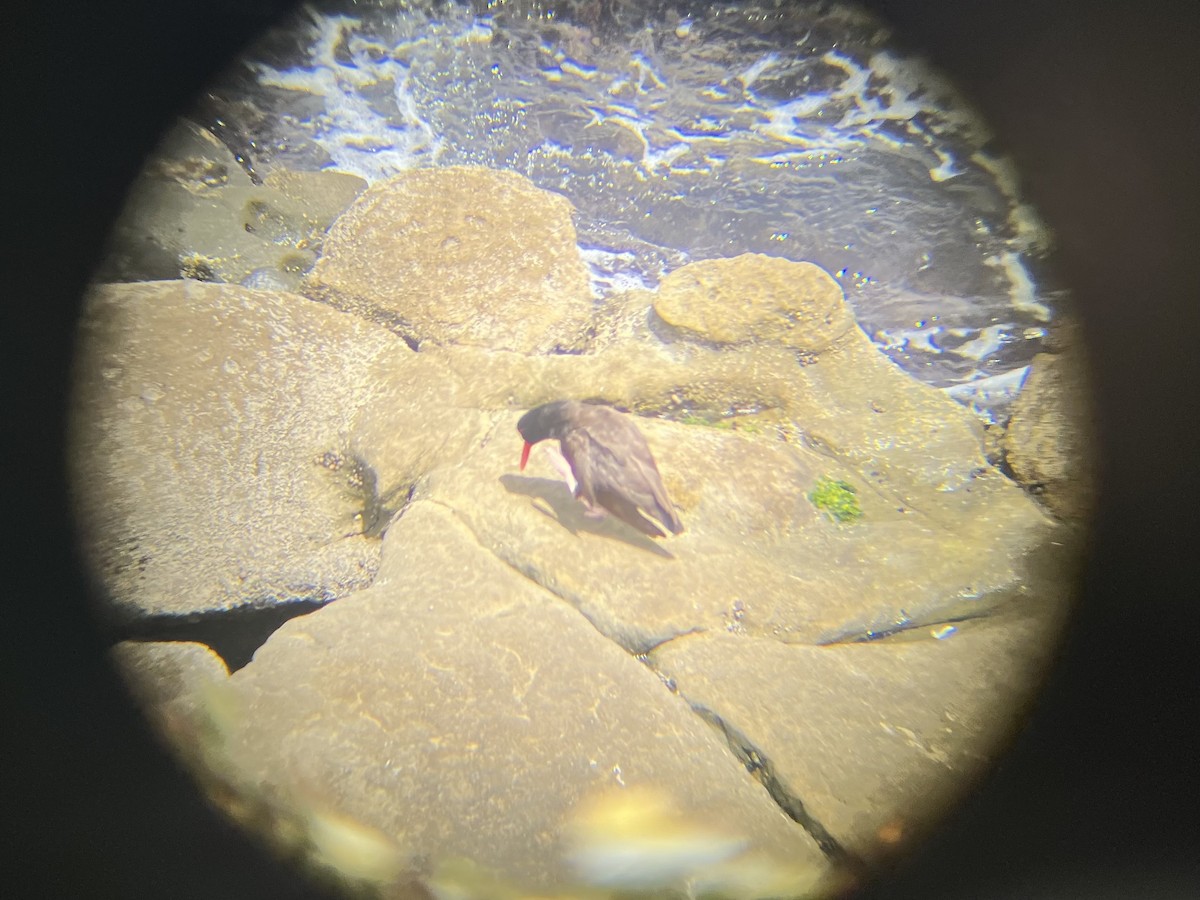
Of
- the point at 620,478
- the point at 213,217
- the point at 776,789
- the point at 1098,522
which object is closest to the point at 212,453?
the point at 620,478

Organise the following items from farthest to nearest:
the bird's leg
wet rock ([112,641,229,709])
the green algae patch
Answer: the green algae patch → the bird's leg → wet rock ([112,641,229,709])

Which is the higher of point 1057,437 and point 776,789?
point 1057,437

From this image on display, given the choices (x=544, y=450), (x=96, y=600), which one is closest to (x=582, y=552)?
(x=544, y=450)

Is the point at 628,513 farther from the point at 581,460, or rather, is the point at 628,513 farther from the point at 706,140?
the point at 706,140

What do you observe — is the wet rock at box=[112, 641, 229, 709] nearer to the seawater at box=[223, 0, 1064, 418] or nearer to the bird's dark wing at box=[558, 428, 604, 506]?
the bird's dark wing at box=[558, 428, 604, 506]

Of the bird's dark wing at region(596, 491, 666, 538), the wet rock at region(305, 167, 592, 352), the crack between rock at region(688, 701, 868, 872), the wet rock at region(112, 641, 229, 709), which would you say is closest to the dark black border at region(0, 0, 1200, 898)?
the wet rock at region(112, 641, 229, 709)

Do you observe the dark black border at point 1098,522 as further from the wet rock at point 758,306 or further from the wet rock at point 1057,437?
the wet rock at point 758,306

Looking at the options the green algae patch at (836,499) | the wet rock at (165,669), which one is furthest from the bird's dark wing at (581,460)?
the wet rock at (165,669)
